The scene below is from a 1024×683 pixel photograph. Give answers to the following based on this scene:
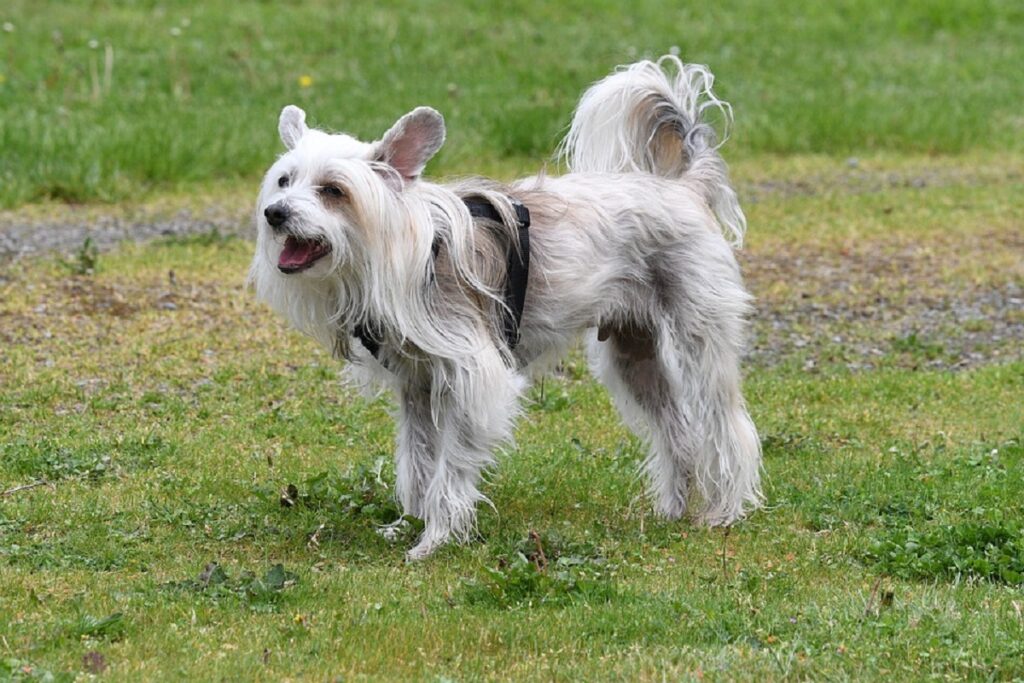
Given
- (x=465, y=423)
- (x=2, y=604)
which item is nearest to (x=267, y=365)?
(x=465, y=423)

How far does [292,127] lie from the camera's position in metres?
6.25

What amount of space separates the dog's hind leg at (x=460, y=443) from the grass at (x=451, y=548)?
13cm

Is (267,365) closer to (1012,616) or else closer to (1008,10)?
(1012,616)

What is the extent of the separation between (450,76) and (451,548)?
11.7 meters

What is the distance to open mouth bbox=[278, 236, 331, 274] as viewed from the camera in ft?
19.0

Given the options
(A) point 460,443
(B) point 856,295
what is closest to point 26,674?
(A) point 460,443

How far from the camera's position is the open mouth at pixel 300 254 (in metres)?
5.79

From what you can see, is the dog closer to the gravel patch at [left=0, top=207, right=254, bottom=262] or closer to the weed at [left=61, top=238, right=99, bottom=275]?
the weed at [left=61, top=238, right=99, bottom=275]

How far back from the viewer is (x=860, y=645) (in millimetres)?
5020

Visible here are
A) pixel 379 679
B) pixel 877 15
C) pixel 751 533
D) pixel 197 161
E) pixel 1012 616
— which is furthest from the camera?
pixel 877 15

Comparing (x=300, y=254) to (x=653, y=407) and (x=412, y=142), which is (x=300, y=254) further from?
(x=653, y=407)

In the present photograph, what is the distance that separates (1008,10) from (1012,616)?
716 inches

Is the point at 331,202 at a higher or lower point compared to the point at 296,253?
higher

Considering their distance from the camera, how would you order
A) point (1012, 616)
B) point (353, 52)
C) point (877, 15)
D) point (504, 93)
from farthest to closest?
point (877, 15) < point (353, 52) < point (504, 93) < point (1012, 616)
